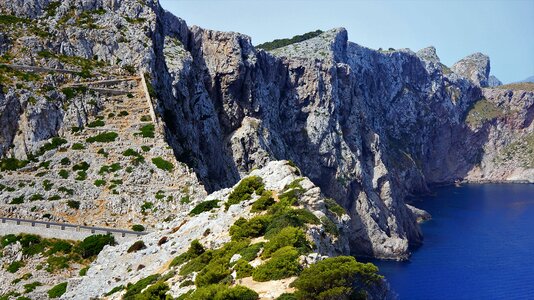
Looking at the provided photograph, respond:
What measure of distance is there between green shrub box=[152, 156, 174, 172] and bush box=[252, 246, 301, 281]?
137ft

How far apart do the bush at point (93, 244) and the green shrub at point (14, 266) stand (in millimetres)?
5831

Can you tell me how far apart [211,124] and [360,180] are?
62.5 m

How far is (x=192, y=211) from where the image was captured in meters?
49.8

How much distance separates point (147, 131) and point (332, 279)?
2129 inches

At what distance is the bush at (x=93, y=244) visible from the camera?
52156 millimetres

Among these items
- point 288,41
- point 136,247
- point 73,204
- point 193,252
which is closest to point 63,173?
point 73,204

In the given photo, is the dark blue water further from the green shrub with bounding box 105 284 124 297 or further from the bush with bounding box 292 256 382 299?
the bush with bounding box 292 256 382 299

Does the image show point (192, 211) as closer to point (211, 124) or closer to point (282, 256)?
point (282, 256)

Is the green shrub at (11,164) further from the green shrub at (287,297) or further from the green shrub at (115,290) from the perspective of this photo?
the green shrub at (287,297)

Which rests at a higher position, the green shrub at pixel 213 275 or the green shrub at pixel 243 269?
the green shrub at pixel 243 269

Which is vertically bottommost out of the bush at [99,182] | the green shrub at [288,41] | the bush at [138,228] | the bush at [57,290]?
the bush at [57,290]

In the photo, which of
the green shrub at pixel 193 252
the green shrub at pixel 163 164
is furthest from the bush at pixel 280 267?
the green shrub at pixel 163 164

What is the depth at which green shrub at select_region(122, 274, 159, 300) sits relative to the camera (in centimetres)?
3531

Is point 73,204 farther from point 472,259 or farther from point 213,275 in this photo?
point 472,259
